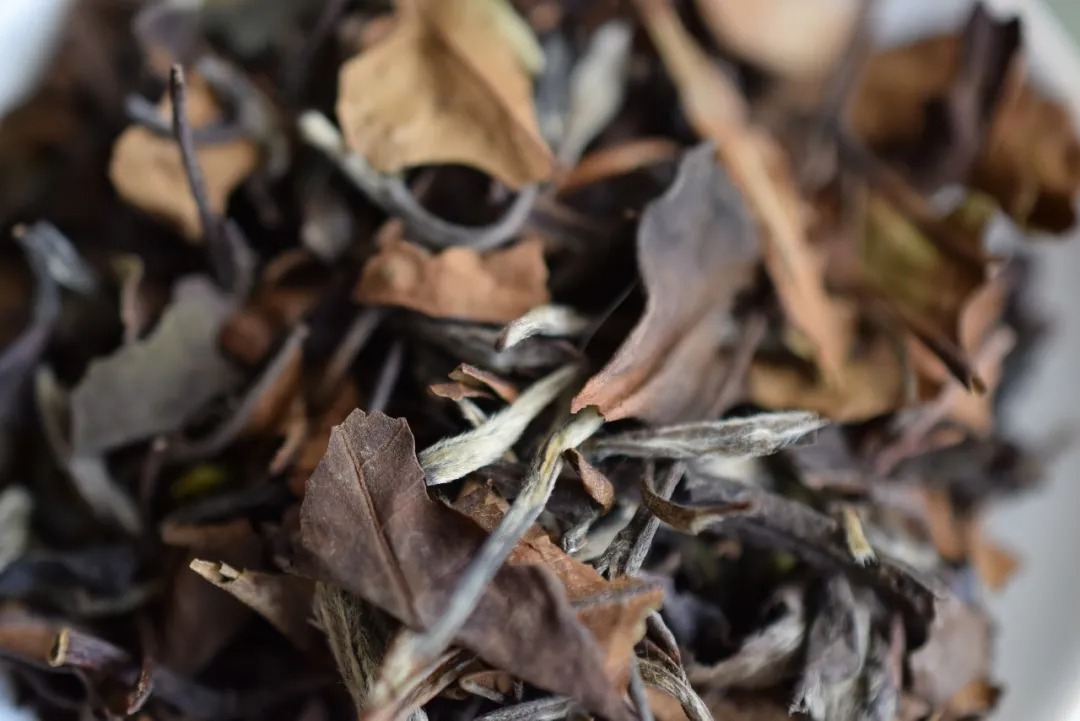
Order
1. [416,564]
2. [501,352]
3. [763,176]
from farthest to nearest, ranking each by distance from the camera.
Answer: [763,176]
[501,352]
[416,564]

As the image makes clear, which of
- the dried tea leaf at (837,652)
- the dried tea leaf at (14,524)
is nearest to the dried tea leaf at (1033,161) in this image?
the dried tea leaf at (837,652)

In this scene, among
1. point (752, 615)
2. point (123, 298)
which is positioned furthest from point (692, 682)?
point (123, 298)

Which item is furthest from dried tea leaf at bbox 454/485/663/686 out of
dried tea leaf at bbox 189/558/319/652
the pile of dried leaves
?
dried tea leaf at bbox 189/558/319/652

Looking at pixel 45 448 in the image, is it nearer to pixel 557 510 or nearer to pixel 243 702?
pixel 243 702

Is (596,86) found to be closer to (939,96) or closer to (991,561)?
(939,96)

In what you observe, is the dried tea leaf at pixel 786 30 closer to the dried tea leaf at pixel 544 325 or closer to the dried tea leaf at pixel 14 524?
the dried tea leaf at pixel 544 325

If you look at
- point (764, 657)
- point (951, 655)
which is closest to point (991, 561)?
point (951, 655)

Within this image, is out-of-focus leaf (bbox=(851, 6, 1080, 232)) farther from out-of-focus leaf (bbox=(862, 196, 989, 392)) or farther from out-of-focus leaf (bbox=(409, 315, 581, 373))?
out-of-focus leaf (bbox=(409, 315, 581, 373))
